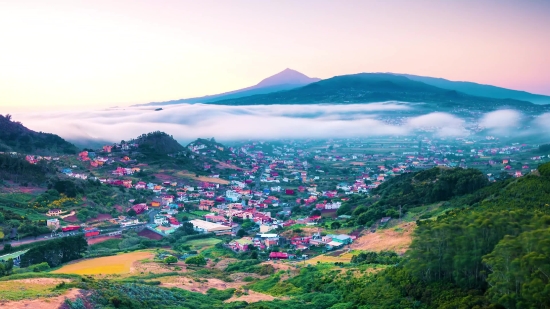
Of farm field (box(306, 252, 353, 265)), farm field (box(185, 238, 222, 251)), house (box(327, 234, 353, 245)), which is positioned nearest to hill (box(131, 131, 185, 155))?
farm field (box(185, 238, 222, 251))

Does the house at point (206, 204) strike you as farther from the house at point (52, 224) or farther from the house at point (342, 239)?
the house at point (342, 239)

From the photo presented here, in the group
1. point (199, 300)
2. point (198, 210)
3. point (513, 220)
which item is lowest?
point (198, 210)

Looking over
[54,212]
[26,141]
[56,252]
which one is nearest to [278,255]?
[56,252]

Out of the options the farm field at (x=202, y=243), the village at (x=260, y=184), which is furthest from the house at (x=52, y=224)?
the farm field at (x=202, y=243)

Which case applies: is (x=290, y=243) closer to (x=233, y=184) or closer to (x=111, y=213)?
(x=111, y=213)

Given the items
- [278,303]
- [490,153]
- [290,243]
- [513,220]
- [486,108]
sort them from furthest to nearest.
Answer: [486,108], [490,153], [290,243], [278,303], [513,220]

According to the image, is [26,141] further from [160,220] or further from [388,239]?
[388,239]

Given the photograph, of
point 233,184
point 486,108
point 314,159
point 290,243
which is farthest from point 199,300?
point 486,108
